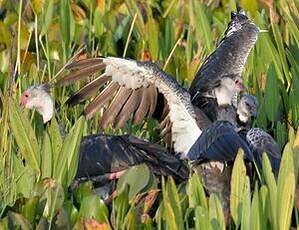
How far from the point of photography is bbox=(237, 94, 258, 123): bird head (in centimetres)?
582

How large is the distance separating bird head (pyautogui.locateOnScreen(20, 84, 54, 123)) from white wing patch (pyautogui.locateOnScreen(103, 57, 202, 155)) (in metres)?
0.36

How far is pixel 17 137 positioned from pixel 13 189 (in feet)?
1.23

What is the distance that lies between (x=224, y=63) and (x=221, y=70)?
4 cm

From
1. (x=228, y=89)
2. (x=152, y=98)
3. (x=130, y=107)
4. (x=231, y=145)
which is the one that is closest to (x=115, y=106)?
(x=130, y=107)

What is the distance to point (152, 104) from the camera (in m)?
6.02

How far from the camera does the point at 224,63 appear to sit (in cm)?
639

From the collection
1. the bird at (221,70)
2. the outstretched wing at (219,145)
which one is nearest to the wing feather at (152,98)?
the bird at (221,70)

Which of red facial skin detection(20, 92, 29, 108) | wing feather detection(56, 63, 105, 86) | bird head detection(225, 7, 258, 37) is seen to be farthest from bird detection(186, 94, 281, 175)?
bird head detection(225, 7, 258, 37)

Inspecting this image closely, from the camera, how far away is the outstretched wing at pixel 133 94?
19.3ft

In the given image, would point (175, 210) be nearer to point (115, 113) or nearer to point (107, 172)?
point (107, 172)

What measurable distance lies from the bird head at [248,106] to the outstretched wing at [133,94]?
0.73ft

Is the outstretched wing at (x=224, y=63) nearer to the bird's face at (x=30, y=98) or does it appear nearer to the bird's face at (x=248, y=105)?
the bird's face at (x=248, y=105)

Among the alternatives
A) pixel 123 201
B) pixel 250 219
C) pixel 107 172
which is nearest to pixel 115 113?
pixel 107 172

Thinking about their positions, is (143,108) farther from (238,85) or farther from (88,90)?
(238,85)
